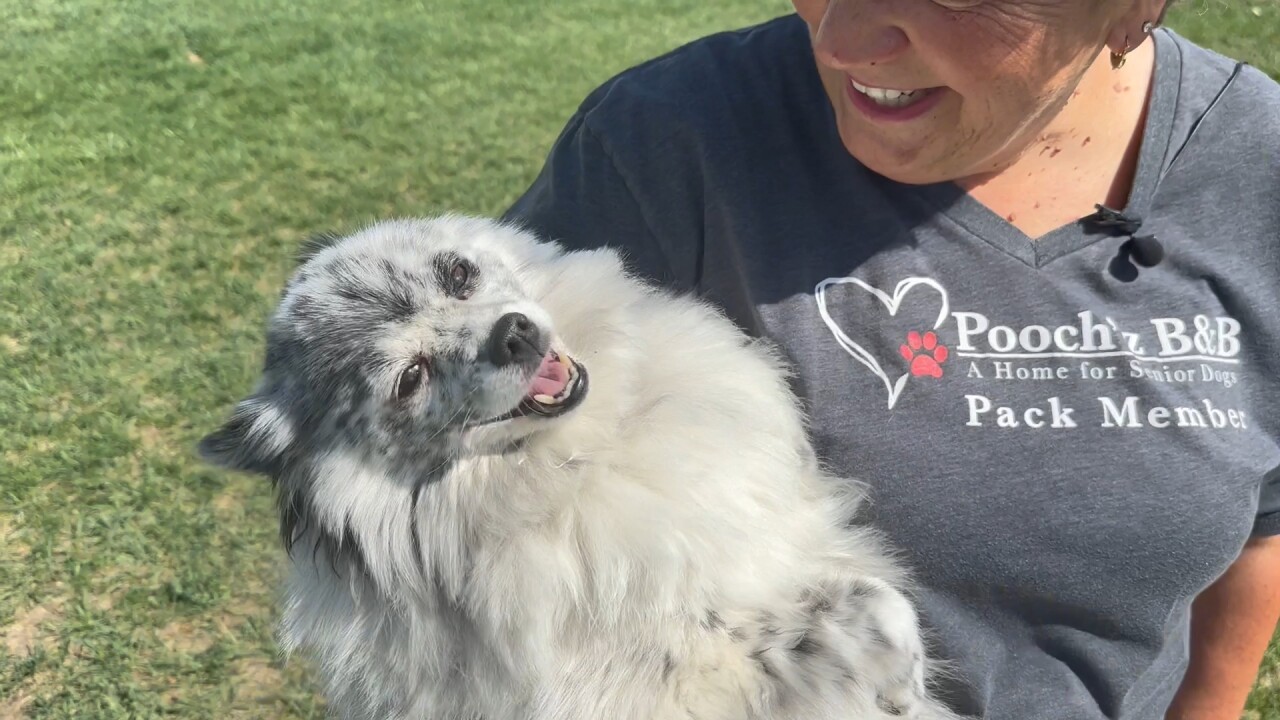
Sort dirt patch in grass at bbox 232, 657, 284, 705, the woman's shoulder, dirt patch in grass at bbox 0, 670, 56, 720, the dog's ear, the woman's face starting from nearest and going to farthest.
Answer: the woman's face < the woman's shoulder < the dog's ear < dirt patch in grass at bbox 0, 670, 56, 720 < dirt patch in grass at bbox 232, 657, 284, 705

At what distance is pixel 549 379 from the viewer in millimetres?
1881

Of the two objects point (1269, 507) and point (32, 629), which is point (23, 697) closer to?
point (32, 629)

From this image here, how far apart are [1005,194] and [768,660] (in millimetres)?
1074

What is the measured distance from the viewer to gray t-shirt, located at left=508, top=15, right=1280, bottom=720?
1.68m

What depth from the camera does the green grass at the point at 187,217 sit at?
3.63 meters

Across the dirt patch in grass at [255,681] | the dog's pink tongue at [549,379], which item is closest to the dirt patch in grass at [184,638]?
the dirt patch in grass at [255,681]

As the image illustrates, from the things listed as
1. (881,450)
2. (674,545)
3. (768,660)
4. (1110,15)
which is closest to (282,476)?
(674,545)

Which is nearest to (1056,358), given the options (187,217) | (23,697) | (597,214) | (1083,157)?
(1083,157)

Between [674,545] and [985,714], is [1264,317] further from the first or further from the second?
[674,545]

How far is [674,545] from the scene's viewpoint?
1759 millimetres

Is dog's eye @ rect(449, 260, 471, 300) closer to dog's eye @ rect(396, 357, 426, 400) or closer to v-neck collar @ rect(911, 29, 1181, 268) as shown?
dog's eye @ rect(396, 357, 426, 400)

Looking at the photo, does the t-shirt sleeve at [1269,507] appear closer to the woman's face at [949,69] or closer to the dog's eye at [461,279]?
the woman's face at [949,69]

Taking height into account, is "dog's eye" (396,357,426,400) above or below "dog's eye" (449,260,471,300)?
below

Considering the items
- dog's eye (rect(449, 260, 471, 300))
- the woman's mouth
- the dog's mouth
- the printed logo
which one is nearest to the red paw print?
the printed logo
